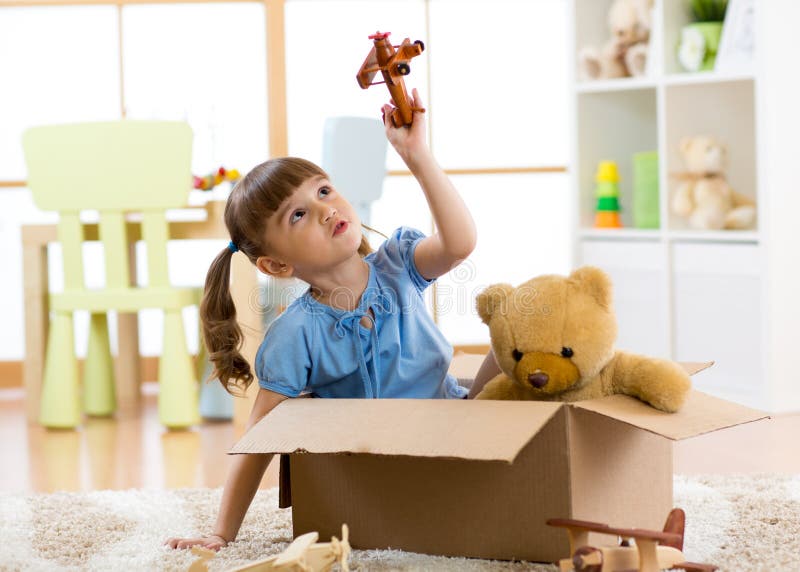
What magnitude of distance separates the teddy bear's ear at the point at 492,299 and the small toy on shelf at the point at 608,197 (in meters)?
1.57

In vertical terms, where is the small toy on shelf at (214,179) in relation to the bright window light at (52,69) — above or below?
below

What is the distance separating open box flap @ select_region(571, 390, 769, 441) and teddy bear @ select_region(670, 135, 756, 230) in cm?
130

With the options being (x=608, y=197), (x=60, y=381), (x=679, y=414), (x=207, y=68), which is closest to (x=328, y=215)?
(x=679, y=414)

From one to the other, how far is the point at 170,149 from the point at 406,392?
1.22 metres

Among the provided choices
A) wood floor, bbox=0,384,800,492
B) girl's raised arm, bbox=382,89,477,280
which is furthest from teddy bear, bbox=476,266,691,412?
wood floor, bbox=0,384,800,492

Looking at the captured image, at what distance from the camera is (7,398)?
9.25 feet

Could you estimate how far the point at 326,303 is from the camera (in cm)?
129

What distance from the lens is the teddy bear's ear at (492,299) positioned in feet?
3.69

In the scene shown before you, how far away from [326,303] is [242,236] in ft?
0.42

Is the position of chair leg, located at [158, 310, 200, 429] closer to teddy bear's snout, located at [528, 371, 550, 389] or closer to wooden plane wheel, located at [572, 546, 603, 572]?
teddy bear's snout, located at [528, 371, 550, 389]

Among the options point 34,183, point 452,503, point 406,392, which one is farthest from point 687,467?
point 34,183

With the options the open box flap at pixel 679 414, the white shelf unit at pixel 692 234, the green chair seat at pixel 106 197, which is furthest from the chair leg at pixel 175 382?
the open box flap at pixel 679 414

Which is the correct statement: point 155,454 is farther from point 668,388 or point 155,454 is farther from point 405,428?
point 668,388

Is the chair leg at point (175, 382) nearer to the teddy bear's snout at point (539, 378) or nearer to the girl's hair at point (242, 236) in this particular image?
the girl's hair at point (242, 236)
